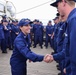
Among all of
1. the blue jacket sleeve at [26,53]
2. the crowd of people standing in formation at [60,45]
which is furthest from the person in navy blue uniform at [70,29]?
the blue jacket sleeve at [26,53]

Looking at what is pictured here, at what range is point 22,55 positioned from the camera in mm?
3955

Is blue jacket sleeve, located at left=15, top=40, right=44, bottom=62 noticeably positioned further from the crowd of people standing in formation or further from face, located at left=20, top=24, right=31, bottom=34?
face, located at left=20, top=24, right=31, bottom=34

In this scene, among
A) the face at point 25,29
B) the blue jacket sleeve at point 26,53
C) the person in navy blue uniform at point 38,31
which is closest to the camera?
the blue jacket sleeve at point 26,53

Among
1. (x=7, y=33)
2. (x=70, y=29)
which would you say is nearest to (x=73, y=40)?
(x=70, y=29)

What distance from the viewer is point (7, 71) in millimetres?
7305

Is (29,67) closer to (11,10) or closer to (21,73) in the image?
(21,73)

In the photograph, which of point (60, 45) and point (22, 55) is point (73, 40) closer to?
point (22, 55)

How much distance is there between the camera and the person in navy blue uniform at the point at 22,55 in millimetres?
3795

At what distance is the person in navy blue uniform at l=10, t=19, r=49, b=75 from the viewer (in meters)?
3.79

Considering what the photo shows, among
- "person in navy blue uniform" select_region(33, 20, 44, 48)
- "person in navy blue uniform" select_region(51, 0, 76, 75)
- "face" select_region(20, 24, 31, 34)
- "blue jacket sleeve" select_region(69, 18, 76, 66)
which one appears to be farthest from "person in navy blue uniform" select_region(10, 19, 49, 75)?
"person in navy blue uniform" select_region(33, 20, 44, 48)

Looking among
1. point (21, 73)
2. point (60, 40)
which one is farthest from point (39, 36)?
point (21, 73)

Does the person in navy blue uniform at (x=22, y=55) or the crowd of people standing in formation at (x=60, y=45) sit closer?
the crowd of people standing in formation at (x=60, y=45)

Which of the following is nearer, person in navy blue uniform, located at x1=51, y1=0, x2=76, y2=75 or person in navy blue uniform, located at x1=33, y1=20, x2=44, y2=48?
person in navy blue uniform, located at x1=51, y1=0, x2=76, y2=75

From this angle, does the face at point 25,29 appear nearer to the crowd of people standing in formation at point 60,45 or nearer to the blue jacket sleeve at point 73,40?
the crowd of people standing in formation at point 60,45
